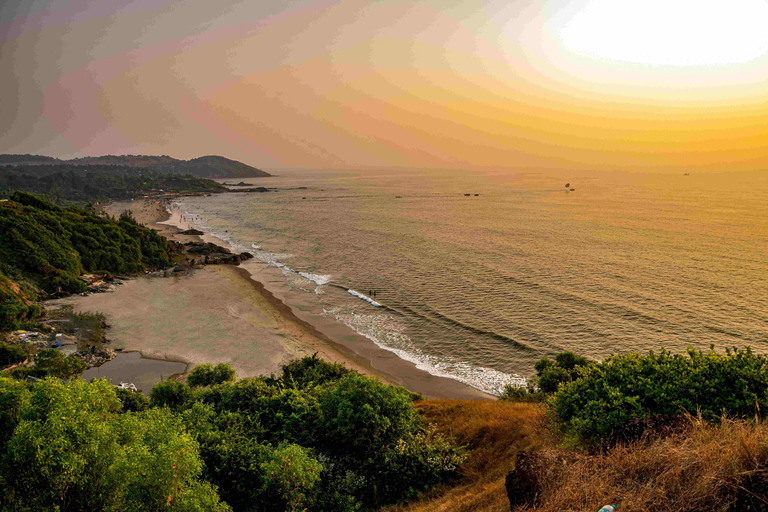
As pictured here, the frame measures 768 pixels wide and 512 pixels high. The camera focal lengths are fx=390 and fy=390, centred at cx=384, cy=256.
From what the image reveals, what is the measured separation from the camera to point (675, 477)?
9.34 metres

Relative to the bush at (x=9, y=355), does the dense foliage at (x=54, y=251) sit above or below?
above

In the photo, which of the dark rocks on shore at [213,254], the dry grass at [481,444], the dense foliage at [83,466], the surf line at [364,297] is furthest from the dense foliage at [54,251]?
the dry grass at [481,444]

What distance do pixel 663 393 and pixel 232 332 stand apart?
132 ft

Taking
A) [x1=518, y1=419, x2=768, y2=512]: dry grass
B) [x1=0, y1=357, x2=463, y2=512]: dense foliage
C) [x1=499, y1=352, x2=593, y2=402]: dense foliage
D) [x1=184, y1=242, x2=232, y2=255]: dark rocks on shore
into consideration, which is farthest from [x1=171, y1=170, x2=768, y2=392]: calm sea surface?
[x1=518, y1=419, x2=768, y2=512]: dry grass

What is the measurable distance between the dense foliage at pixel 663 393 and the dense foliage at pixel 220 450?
6.25 metres

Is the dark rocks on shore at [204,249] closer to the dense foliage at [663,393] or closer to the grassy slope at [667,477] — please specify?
the grassy slope at [667,477]

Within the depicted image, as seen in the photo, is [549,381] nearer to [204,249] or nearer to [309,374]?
[309,374]

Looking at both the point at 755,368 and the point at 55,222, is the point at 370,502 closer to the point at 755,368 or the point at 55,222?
the point at 755,368

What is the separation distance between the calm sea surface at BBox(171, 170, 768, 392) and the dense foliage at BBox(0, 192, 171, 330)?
22.2 metres

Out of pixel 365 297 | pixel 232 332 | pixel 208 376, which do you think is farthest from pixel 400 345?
pixel 208 376

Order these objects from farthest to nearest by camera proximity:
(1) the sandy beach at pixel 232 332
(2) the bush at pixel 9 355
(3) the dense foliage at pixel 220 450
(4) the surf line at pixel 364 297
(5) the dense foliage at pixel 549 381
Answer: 1. (4) the surf line at pixel 364 297
2. (1) the sandy beach at pixel 232 332
3. (2) the bush at pixel 9 355
4. (5) the dense foliage at pixel 549 381
5. (3) the dense foliage at pixel 220 450

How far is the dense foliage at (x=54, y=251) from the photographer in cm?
4656

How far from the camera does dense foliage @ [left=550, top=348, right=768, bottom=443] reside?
13.9 meters

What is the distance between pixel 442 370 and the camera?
36875 millimetres
